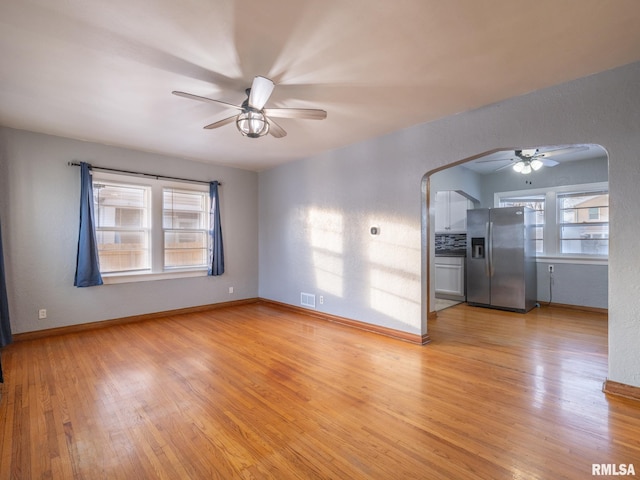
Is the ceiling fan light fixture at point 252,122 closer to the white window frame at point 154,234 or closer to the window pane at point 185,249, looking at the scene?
the white window frame at point 154,234

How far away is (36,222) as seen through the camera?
399 centimetres

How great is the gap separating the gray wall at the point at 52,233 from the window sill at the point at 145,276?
0.27ft

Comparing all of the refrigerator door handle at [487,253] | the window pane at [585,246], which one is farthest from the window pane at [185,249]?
the window pane at [585,246]

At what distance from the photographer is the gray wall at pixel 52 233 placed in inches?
151

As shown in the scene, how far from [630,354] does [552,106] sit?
7.20 feet

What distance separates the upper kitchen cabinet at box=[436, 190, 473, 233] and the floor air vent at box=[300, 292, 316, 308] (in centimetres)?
341

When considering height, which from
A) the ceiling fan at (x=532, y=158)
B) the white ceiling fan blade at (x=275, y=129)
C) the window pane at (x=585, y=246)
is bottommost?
the window pane at (x=585, y=246)

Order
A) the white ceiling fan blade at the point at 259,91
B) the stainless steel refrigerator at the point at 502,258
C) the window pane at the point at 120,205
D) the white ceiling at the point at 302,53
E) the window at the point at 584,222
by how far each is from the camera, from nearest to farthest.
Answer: the white ceiling at the point at 302,53 → the white ceiling fan blade at the point at 259,91 → the window pane at the point at 120,205 → the stainless steel refrigerator at the point at 502,258 → the window at the point at 584,222

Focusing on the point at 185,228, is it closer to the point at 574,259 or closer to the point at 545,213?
the point at 545,213

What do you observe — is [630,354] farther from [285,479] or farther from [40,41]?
[40,41]

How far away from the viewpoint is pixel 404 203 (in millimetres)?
3900

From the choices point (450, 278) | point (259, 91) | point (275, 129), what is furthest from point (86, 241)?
point (450, 278)

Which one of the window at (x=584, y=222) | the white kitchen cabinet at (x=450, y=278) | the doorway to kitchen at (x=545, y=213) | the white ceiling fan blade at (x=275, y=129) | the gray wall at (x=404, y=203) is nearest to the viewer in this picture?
the gray wall at (x=404, y=203)

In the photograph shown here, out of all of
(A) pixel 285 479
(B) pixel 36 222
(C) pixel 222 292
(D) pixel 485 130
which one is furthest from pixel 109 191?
(D) pixel 485 130
